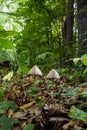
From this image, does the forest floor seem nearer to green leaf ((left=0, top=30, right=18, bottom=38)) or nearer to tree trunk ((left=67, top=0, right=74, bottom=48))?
green leaf ((left=0, top=30, right=18, bottom=38))

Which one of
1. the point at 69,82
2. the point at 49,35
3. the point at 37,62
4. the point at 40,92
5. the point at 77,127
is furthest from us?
the point at 49,35

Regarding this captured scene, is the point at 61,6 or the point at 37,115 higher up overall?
the point at 61,6

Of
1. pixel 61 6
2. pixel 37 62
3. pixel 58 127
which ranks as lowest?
pixel 58 127

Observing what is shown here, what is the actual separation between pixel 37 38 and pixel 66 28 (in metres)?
1.06

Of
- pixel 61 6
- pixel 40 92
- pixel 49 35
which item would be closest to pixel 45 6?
pixel 61 6

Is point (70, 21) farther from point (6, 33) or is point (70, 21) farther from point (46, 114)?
point (6, 33)

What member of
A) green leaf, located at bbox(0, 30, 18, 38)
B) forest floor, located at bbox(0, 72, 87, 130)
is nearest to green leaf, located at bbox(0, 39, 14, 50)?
green leaf, located at bbox(0, 30, 18, 38)

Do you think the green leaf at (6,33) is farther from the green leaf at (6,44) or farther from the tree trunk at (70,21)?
the tree trunk at (70,21)

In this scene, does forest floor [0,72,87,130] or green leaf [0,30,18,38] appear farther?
forest floor [0,72,87,130]

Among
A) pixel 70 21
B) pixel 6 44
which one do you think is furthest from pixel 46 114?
pixel 70 21

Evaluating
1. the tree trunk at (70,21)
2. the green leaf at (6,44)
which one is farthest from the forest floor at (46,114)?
the tree trunk at (70,21)

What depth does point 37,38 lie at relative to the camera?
16.3ft

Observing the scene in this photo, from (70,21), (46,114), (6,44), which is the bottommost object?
(46,114)

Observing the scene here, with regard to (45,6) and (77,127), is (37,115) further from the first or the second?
(45,6)
